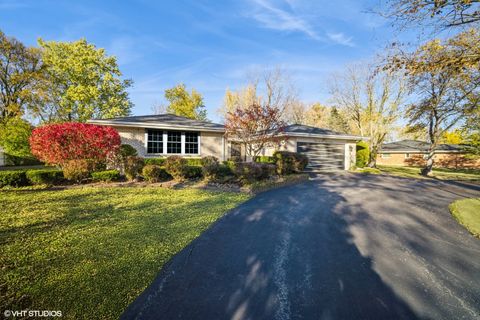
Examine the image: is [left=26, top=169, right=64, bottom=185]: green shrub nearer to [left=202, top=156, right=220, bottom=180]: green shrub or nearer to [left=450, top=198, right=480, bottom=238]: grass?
[left=202, top=156, right=220, bottom=180]: green shrub

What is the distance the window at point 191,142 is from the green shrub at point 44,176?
7.23 metres

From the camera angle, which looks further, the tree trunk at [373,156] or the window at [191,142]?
the tree trunk at [373,156]

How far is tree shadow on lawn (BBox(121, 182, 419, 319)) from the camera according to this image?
2.40 meters

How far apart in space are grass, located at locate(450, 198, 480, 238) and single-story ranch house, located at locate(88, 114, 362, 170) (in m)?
8.76

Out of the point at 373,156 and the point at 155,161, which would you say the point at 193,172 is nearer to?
the point at 155,161

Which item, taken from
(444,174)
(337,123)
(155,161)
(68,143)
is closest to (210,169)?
(155,161)

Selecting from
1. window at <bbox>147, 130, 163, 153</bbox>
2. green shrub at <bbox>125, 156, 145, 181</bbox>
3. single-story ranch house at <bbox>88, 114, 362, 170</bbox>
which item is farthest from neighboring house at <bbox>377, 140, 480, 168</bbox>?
green shrub at <bbox>125, 156, 145, 181</bbox>

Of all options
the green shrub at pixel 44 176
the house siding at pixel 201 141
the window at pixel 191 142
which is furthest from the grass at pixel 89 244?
the window at pixel 191 142

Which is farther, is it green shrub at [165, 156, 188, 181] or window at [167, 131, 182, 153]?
window at [167, 131, 182, 153]

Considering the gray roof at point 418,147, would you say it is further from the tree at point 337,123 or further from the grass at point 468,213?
the grass at point 468,213

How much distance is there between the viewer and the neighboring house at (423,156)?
2922 centimetres

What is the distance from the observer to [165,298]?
2.56 m

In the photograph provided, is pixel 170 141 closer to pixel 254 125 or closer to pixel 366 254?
pixel 254 125

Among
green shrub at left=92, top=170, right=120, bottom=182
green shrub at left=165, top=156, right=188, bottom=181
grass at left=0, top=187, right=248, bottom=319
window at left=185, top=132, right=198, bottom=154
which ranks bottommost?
grass at left=0, top=187, right=248, bottom=319
